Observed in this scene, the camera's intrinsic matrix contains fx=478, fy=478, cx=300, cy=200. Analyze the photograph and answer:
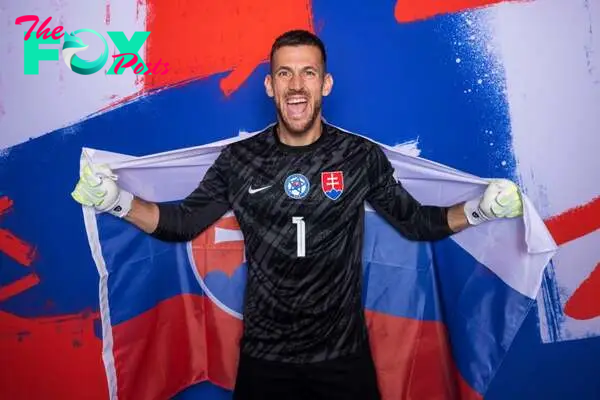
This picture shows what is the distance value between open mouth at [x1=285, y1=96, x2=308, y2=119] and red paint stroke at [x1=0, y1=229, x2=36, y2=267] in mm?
1174

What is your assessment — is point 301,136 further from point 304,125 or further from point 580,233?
point 580,233

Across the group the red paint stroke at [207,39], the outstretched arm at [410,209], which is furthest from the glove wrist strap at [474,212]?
the red paint stroke at [207,39]

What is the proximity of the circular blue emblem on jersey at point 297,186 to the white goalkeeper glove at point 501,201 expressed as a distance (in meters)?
0.54

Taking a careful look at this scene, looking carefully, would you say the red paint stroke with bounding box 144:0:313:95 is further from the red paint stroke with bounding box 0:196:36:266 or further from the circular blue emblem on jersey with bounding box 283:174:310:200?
the red paint stroke with bounding box 0:196:36:266

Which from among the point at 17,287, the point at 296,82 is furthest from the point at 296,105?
the point at 17,287

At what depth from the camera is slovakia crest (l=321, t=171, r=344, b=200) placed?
1.51 metres

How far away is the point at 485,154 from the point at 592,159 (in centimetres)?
41

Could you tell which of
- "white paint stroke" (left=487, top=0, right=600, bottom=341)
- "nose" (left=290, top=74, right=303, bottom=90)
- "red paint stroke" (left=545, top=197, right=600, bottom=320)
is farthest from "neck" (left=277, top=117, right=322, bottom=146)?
"red paint stroke" (left=545, top=197, right=600, bottom=320)

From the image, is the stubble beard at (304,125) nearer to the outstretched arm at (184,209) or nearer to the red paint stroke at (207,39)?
the outstretched arm at (184,209)

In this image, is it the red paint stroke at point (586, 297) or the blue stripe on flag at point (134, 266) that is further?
the red paint stroke at point (586, 297)

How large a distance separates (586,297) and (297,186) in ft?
4.12

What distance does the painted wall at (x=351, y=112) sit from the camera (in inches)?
71.0

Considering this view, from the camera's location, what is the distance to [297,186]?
1.51 metres

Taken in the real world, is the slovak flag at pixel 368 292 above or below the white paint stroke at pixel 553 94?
below
